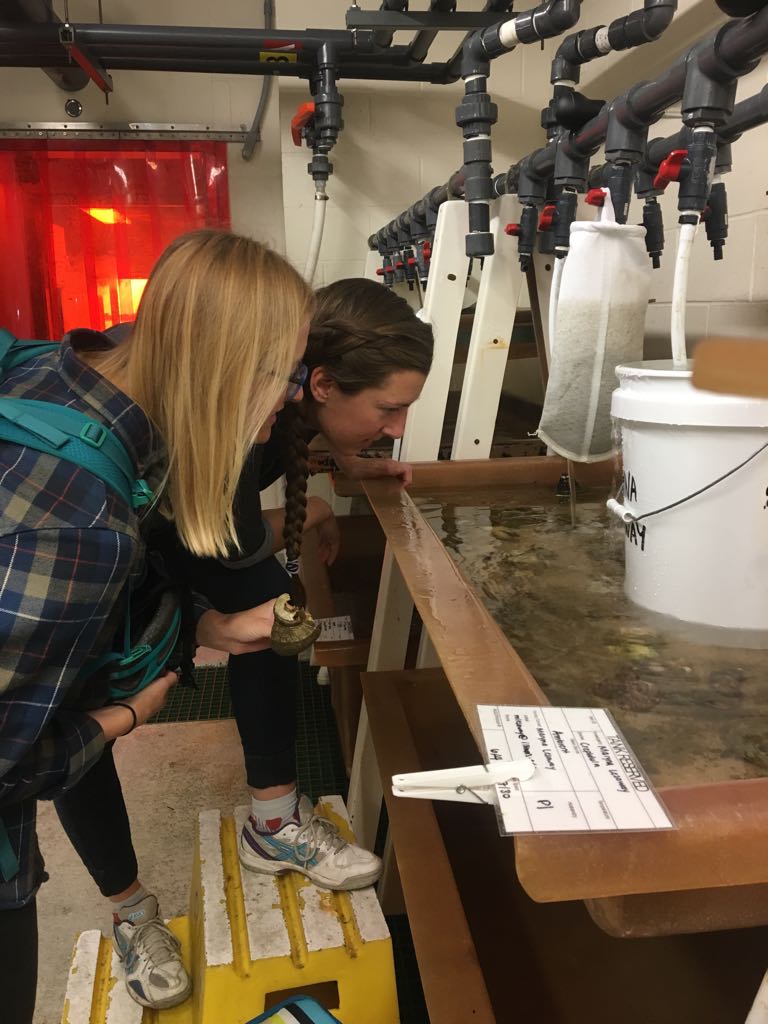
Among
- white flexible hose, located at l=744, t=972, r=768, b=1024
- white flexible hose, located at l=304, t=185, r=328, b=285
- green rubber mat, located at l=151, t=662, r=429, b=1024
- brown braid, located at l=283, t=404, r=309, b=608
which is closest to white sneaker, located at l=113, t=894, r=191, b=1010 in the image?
green rubber mat, located at l=151, t=662, r=429, b=1024

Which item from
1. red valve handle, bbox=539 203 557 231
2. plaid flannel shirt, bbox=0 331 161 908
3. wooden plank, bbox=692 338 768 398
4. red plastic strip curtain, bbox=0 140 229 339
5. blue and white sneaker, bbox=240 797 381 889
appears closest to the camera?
wooden plank, bbox=692 338 768 398

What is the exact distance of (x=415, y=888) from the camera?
0.92 m

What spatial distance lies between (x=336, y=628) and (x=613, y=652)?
0.96 m

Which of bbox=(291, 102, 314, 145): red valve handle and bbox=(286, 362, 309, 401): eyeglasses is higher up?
bbox=(291, 102, 314, 145): red valve handle

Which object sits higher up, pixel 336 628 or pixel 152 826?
pixel 336 628

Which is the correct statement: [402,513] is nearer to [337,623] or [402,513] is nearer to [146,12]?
[337,623]

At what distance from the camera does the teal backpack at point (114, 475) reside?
2.28 feet

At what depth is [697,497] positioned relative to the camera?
0.74 meters

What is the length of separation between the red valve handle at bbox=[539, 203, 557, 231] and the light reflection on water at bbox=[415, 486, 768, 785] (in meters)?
0.52

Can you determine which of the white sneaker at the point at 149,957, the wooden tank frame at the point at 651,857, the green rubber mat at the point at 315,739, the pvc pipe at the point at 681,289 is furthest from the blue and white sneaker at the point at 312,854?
the pvc pipe at the point at 681,289

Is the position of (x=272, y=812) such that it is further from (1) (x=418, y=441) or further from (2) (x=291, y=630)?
(1) (x=418, y=441)

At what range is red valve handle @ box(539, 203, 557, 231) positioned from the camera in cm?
131

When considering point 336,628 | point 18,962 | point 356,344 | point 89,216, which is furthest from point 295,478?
point 89,216

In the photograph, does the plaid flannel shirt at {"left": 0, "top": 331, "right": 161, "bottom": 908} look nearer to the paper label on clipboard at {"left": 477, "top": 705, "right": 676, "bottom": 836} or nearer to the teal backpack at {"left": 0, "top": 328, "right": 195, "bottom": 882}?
the teal backpack at {"left": 0, "top": 328, "right": 195, "bottom": 882}
